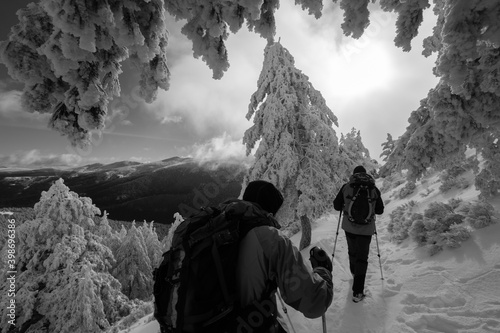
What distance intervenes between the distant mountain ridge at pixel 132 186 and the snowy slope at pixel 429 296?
83.6 m

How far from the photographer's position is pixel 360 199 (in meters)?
5.28

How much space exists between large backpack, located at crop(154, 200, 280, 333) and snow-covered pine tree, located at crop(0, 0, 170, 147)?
1.34 m

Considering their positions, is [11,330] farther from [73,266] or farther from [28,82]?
[28,82]

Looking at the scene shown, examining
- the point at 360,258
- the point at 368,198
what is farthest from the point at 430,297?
the point at 368,198

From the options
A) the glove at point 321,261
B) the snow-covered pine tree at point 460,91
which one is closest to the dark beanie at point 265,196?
the glove at point 321,261

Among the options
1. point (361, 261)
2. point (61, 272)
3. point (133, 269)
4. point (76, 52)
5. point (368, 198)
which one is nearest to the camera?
point (76, 52)

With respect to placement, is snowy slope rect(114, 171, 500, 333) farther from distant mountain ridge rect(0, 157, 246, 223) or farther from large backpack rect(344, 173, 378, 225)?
distant mountain ridge rect(0, 157, 246, 223)

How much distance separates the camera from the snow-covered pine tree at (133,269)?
85.9ft

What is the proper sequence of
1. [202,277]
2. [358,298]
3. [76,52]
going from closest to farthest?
[202,277]
[76,52]
[358,298]

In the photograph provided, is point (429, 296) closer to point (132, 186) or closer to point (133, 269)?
point (133, 269)

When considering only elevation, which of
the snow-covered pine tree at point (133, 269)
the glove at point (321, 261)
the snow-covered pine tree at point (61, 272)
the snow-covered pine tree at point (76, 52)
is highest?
the snow-covered pine tree at point (76, 52)

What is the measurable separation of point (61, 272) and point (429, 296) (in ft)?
54.2

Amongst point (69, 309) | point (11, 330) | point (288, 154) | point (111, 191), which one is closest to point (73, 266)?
point (69, 309)

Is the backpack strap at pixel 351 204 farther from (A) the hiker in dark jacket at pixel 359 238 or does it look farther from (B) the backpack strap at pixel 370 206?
(B) the backpack strap at pixel 370 206
